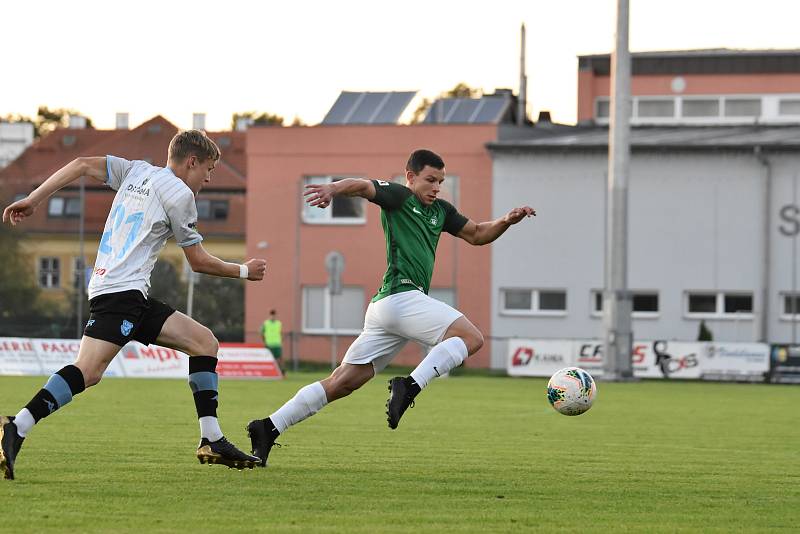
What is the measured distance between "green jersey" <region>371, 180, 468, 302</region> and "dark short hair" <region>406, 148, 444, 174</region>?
19 centimetres

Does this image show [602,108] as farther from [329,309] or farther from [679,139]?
[329,309]

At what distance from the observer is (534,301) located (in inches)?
1820

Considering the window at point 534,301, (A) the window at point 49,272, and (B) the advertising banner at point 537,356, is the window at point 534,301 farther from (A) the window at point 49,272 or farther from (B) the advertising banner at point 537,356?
(A) the window at point 49,272

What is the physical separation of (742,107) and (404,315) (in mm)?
46960

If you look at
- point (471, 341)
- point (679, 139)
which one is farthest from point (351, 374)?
point (679, 139)

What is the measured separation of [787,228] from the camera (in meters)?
42.6

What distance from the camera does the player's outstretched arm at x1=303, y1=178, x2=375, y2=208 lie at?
364 inches

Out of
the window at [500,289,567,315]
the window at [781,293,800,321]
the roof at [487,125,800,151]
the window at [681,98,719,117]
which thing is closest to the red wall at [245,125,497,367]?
the window at [500,289,567,315]

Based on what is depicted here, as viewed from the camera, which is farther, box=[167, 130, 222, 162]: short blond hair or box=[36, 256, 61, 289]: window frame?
box=[36, 256, 61, 289]: window frame

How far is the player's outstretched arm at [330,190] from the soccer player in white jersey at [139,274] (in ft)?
1.79

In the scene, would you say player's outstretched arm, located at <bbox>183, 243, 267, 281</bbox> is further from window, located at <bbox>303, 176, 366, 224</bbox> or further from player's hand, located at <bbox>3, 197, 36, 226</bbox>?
window, located at <bbox>303, 176, 366, 224</bbox>

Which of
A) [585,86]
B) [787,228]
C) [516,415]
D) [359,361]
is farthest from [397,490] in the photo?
[585,86]

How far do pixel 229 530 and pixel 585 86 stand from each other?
50883 millimetres

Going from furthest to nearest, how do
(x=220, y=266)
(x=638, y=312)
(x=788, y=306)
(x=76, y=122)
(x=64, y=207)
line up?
(x=76, y=122) < (x=64, y=207) < (x=638, y=312) < (x=788, y=306) < (x=220, y=266)
